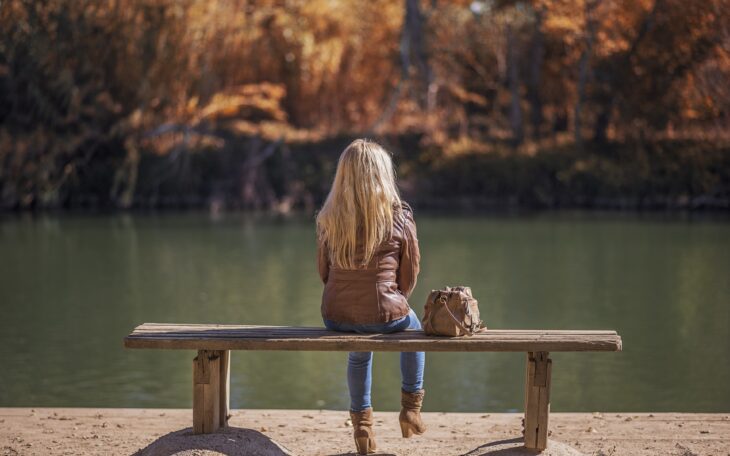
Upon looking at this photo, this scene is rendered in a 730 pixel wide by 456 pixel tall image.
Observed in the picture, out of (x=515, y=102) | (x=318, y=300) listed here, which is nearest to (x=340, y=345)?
(x=318, y=300)

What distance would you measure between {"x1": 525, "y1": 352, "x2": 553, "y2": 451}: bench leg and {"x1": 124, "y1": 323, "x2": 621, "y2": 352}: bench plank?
0.37ft

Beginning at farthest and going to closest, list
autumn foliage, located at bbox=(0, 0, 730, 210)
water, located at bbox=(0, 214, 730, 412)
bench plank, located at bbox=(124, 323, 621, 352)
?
1. autumn foliage, located at bbox=(0, 0, 730, 210)
2. water, located at bbox=(0, 214, 730, 412)
3. bench plank, located at bbox=(124, 323, 621, 352)

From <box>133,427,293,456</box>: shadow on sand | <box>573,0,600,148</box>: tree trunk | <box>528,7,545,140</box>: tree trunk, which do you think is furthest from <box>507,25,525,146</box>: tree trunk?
<box>133,427,293,456</box>: shadow on sand

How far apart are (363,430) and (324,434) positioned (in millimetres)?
505

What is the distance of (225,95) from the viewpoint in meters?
26.3

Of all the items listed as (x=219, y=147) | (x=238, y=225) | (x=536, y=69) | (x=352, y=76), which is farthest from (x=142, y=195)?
(x=536, y=69)

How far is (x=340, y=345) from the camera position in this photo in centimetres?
464

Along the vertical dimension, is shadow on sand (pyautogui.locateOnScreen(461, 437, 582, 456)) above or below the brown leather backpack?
below

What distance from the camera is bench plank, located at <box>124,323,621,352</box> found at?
4605 mm

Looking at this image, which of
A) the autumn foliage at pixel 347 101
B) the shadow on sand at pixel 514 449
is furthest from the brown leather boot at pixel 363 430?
the autumn foliage at pixel 347 101

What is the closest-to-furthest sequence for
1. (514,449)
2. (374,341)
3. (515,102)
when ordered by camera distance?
(374,341)
(514,449)
(515,102)

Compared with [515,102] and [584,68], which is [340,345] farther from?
[515,102]

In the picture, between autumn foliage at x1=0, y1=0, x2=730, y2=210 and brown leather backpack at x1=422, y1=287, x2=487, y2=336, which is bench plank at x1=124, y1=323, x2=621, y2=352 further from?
autumn foliage at x1=0, y1=0, x2=730, y2=210

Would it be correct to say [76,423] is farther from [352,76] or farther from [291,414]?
[352,76]
